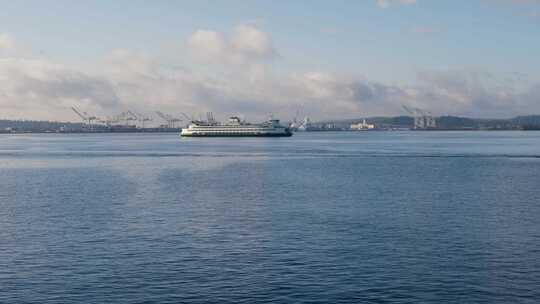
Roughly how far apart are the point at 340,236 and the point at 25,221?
18.7 metres

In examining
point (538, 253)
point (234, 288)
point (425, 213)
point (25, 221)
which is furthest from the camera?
point (425, 213)

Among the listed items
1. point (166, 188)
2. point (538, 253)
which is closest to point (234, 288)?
point (538, 253)

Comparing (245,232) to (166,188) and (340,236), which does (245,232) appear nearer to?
(340,236)

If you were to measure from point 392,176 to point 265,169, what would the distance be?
58.5ft

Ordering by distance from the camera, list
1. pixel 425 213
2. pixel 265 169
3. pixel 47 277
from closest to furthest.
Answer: pixel 47 277, pixel 425 213, pixel 265 169

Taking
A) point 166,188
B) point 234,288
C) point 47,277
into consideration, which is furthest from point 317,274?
point 166,188

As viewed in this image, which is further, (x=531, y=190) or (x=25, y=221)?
(x=531, y=190)

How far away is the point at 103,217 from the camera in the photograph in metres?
39.4

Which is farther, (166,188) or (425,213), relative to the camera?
(166,188)

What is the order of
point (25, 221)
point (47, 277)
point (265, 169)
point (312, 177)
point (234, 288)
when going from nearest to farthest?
point (234, 288) < point (47, 277) < point (25, 221) < point (312, 177) < point (265, 169)

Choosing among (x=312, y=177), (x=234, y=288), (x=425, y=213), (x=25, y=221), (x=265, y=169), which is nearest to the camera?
(x=234, y=288)

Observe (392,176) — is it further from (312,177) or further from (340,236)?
(340,236)

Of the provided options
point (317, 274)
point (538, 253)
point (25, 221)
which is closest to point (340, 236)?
point (317, 274)

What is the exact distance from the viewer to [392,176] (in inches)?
2670
